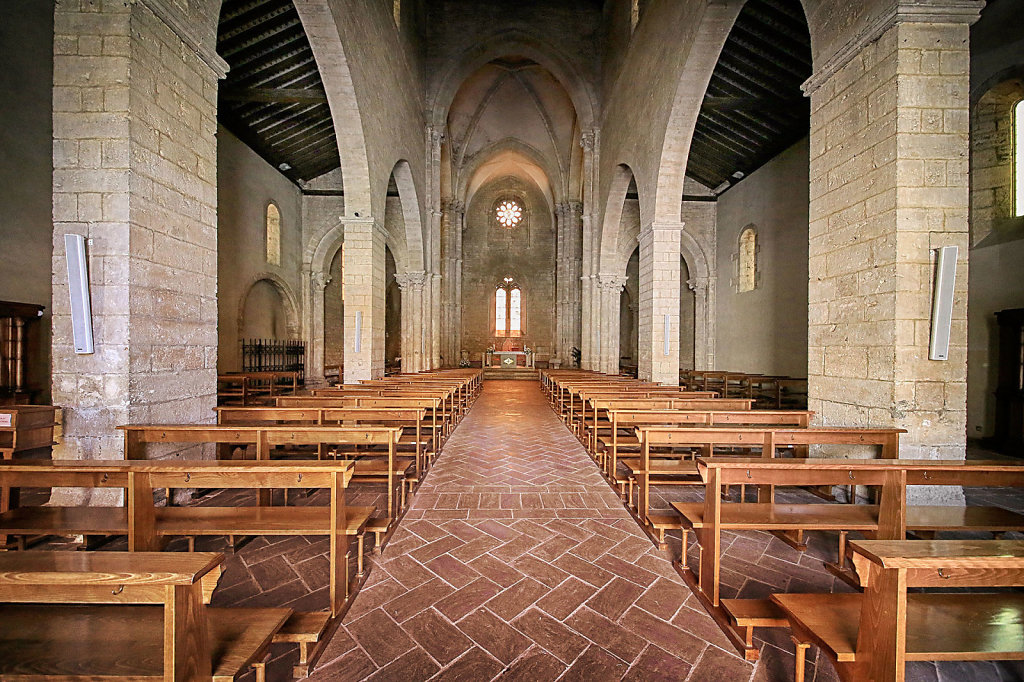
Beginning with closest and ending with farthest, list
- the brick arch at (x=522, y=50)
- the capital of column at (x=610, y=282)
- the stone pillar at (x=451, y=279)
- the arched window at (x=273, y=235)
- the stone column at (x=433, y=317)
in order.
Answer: the arched window at (x=273, y=235) < the capital of column at (x=610, y=282) < the brick arch at (x=522, y=50) < the stone column at (x=433, y=317) < the stone pillar at (x=451, y=279)

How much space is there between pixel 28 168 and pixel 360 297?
5.17 m

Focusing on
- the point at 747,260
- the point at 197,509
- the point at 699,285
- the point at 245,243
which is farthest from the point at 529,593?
the point at 699,285

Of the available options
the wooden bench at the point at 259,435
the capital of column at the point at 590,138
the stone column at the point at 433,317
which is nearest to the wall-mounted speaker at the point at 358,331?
the wooden bench at the point at 259,435

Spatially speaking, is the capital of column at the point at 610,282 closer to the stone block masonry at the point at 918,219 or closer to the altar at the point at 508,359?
the altar at the point at 508,359

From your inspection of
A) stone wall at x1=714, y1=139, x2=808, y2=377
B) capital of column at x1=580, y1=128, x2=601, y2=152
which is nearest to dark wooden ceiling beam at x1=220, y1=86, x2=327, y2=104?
capital of column at x1=580, y1=128, x2=601, y2=152

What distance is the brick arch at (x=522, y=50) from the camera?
548 inches

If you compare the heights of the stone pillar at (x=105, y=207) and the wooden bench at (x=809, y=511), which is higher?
the stone pillar at (x=105, y=207)

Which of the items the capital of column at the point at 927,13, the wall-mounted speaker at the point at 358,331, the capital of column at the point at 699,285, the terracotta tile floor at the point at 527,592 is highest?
the capital of column at the point at 927,13

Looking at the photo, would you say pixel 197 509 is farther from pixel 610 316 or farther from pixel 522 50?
pixel 522 50

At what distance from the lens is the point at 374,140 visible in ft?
28.7

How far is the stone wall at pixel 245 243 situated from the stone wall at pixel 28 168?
338 cm

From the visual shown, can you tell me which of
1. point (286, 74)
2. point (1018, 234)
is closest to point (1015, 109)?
point (1018, 234)

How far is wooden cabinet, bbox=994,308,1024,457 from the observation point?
20.4 ft

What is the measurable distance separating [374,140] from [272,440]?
24.4 ft
